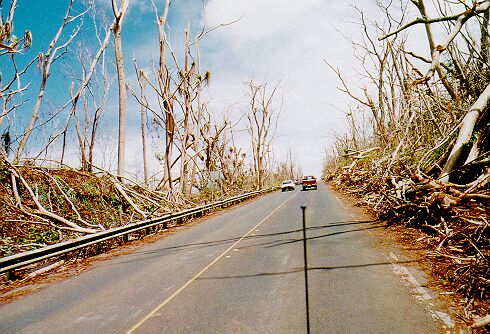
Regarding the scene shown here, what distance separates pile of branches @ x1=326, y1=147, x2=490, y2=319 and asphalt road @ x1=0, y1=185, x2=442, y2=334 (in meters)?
0.85

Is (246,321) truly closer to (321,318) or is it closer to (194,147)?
(321,318)

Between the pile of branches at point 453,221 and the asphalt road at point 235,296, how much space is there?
2.79 feet

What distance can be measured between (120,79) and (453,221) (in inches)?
630

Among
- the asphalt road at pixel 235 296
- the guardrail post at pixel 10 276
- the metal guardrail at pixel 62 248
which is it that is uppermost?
the metal guardrail at pixel 62 248

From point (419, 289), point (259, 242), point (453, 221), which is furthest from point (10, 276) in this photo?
point (453, 221)

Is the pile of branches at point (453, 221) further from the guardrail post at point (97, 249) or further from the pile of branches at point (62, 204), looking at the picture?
the pile of branches at point (62, 204)

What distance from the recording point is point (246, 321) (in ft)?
14.4

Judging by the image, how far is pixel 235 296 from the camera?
5.34m

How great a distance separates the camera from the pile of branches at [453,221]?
4.73 m

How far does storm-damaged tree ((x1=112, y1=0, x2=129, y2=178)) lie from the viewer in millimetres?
16531

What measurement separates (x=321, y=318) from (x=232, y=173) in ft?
101

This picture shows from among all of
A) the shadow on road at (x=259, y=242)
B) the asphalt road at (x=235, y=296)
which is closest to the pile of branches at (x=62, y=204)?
the shadow on road at (x=259, y=242)

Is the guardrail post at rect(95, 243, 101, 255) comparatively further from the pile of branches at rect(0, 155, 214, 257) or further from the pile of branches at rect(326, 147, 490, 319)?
the pile of branches at rect(326, 147, 490, 319)

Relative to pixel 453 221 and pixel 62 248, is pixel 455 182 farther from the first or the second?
pixel 62 248
